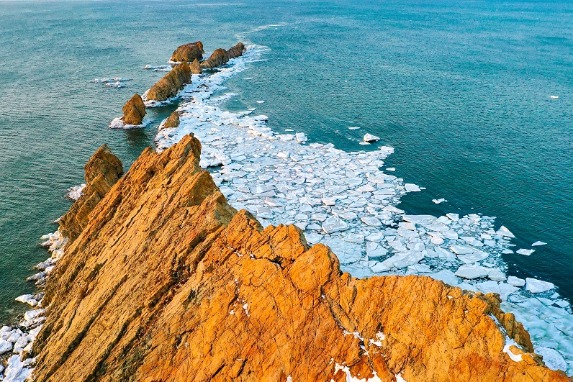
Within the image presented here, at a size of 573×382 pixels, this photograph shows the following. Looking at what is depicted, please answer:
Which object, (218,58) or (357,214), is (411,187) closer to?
(357,214)

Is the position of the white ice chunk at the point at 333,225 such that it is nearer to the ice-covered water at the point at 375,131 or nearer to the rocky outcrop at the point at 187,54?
the ice-covered water at the point at 375,131

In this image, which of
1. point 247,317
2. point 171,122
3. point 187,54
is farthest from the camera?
point 187,54

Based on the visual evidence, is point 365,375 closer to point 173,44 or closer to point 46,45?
point 173,44

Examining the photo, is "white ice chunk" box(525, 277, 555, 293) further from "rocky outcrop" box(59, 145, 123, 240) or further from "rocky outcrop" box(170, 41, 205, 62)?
"rocky outcrop" box(170, 41, 205, 62)

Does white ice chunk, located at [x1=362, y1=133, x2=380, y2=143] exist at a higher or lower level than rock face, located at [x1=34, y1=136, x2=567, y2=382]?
lower

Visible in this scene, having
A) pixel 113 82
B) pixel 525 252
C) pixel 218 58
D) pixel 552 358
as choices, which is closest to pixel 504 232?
pixel 525 252

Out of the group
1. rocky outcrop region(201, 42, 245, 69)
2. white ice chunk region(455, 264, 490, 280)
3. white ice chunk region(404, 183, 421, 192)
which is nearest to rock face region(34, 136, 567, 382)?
white ice chunk region(455, 264, 490, 280)

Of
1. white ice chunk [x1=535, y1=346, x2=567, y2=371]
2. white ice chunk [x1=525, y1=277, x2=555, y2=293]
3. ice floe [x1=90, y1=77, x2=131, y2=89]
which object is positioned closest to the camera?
white ice chunk [x1=535, y1=346, x2=567, y2=371]
